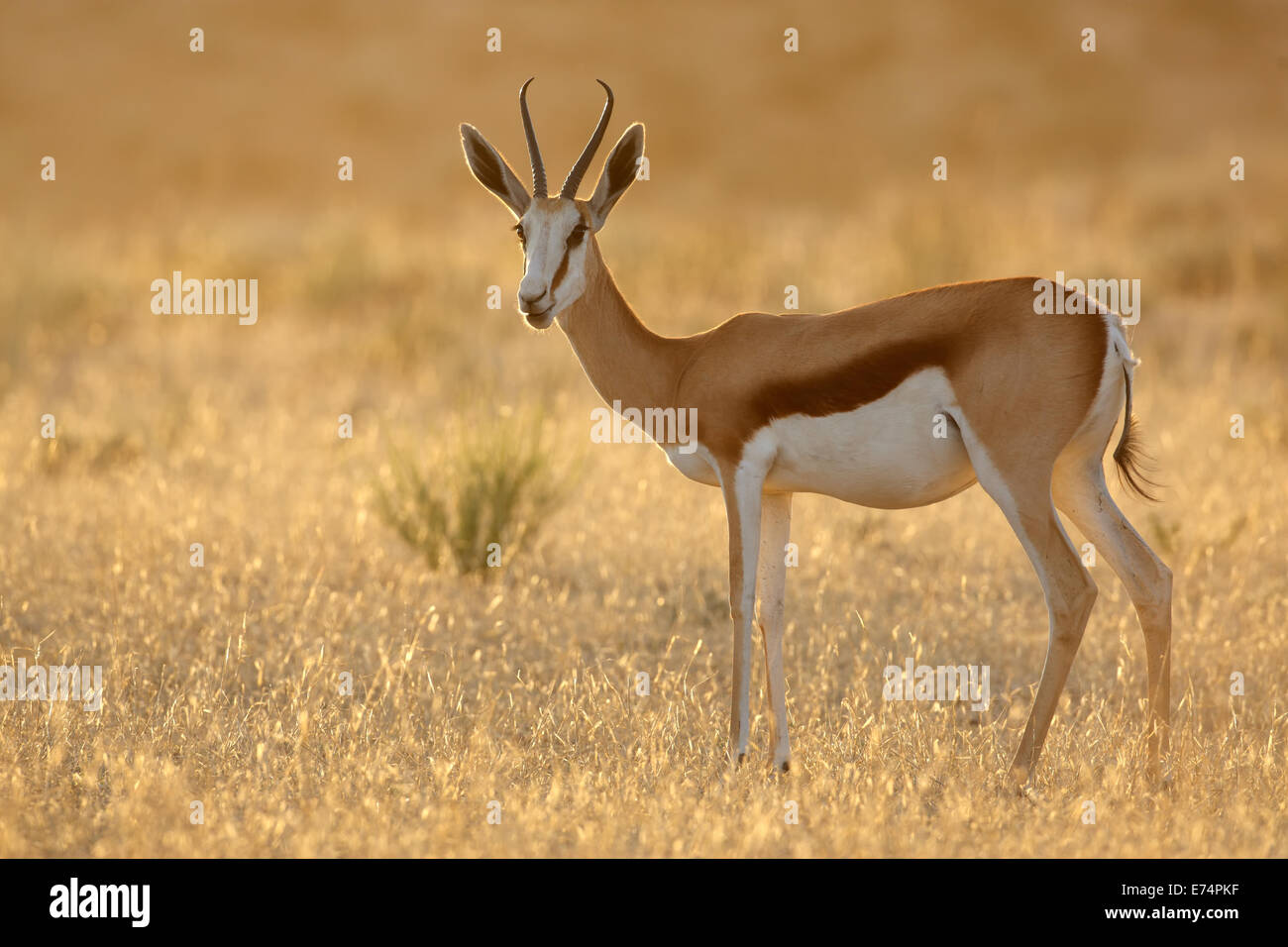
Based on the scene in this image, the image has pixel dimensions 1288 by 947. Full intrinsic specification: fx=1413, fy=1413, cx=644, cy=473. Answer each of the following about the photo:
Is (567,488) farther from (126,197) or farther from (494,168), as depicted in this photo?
(126,197)

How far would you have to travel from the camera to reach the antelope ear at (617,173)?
18.5ft

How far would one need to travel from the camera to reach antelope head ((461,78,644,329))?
5.36 metres

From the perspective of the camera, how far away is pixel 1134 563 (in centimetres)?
543

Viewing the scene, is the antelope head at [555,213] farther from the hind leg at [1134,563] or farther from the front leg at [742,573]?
the hind leg at [1134,563]

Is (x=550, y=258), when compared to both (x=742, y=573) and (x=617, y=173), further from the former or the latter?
(x=742, y=573)

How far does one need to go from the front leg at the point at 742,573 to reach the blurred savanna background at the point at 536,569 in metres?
0.21

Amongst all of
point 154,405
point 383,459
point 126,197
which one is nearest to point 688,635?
point 383,459

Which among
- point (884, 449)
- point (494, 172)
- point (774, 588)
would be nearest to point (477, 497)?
point (494, 172)

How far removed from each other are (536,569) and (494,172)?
2915 mm

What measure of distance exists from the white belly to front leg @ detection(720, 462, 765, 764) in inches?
5.8

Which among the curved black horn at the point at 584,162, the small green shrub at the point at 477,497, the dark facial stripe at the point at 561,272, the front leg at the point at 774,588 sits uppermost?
the curved black horn at the point at 584,162

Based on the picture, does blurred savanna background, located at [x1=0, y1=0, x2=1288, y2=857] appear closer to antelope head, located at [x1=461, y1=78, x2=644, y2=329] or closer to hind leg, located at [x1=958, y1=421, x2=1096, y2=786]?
hind leg, located at [x1=958, y1=421, x2=1096, y2=786]

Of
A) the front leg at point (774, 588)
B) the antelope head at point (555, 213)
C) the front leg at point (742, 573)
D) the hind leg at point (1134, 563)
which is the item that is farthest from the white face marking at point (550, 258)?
the hind leg at point (1134, 563)
